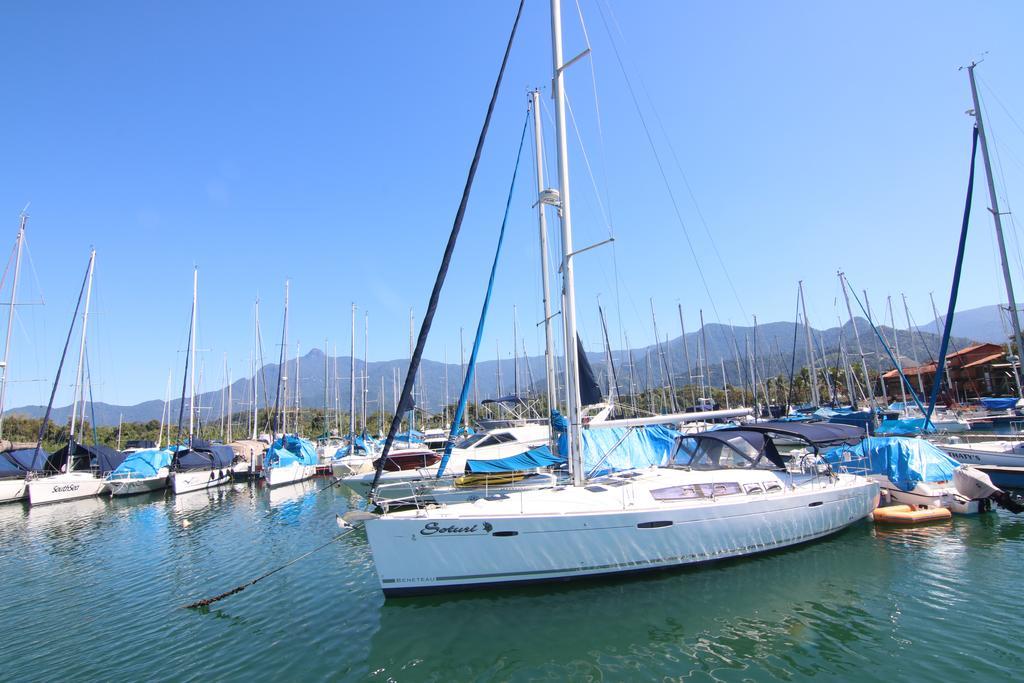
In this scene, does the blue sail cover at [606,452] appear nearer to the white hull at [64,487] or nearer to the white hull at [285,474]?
the white hull at [285,474]

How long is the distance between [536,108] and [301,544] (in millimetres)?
16876

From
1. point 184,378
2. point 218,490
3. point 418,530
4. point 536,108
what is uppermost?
point 536,108

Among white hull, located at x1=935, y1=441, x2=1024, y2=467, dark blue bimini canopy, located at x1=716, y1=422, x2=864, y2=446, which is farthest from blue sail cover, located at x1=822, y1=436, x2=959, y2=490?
white hull, located at x1=935, y1=441, x2=1024, y2=467

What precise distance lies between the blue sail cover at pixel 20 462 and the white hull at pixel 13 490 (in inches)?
24.3

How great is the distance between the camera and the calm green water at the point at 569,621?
7230 mm

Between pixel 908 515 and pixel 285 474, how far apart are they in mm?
29836

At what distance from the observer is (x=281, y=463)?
3045cm

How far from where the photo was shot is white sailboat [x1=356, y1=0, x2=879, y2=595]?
9.52 meters

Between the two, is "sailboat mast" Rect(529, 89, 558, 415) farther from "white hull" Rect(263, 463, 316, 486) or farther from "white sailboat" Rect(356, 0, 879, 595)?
"white hull" Rect(263, 463, 316, 486)

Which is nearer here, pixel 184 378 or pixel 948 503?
pixel 948 503

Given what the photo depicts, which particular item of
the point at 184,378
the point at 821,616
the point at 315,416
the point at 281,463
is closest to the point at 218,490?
the point at 281,463

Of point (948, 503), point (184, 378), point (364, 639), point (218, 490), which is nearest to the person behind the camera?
point (364, 639)

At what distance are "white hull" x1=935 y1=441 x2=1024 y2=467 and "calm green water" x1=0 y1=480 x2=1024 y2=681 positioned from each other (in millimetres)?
4626

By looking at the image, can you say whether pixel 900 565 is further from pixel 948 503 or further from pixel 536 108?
pixel 536 108
